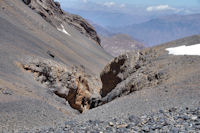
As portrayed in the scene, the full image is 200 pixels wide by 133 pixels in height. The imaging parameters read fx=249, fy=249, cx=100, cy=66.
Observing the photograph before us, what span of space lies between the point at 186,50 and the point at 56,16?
58.5 m

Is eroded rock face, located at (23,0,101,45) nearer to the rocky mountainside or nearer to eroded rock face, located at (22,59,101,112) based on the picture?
the rocky mountainside

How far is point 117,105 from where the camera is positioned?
42.4 feet

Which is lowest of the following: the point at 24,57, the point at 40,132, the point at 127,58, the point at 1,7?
the point at 40,132

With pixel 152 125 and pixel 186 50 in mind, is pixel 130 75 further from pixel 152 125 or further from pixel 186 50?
pixel 152 125

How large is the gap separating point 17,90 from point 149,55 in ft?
36.7

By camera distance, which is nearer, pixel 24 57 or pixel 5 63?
pixel 5 63

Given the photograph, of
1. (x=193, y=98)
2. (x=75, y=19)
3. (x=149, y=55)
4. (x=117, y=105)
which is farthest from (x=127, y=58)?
(x=75, y=19)

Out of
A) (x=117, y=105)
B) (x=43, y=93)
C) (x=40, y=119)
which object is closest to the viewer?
(x=40, y=119)

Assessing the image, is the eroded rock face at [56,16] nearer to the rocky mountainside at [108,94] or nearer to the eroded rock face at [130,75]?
the rocky mountainside at [108,94]

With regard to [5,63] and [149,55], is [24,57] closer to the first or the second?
[5,63]

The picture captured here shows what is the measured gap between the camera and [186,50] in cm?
1927

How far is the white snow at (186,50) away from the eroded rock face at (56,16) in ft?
154

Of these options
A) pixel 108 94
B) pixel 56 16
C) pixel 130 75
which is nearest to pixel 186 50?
pixel 130 75

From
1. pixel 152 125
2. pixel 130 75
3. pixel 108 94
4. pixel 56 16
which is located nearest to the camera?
pixel 152 125
